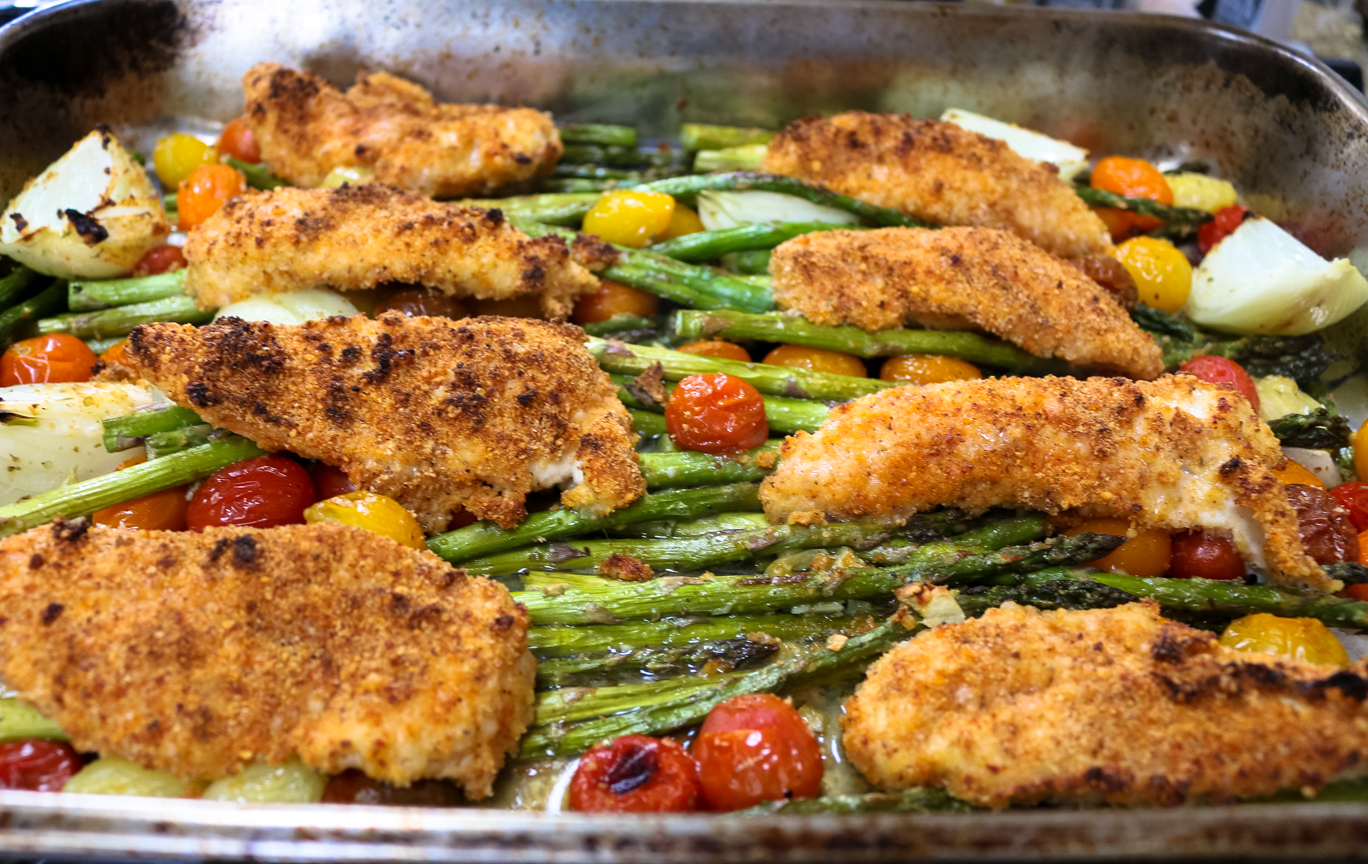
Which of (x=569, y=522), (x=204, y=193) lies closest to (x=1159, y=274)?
(x=569, y=522)

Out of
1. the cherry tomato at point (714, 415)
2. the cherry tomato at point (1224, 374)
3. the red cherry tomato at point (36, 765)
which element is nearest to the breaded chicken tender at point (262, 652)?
the red cherry tomato at point (36, 765)

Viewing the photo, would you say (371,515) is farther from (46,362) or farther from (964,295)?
(964,295)

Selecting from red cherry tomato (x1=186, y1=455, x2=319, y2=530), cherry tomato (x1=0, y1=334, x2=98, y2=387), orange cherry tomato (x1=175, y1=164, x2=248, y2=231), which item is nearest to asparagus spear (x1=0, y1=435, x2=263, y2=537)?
red cherry tomato (x1=186, y1=455, x2=319, y2=530)

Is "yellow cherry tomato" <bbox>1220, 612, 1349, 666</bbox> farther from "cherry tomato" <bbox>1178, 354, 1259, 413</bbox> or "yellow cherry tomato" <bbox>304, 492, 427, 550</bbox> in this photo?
"yellow cherry tomato" <bbox>304, 492, 427, 550</bbox>

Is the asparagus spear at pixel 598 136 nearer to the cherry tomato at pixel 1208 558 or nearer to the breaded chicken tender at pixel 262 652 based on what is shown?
the breaded chicken tender at pixel 262 652

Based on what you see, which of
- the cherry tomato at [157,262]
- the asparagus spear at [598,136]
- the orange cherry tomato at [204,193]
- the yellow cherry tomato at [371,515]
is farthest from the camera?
the asparagus spear at [598,136]

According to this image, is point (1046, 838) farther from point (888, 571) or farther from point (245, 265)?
point (245, 265)

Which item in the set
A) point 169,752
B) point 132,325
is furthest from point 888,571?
point 132,325
